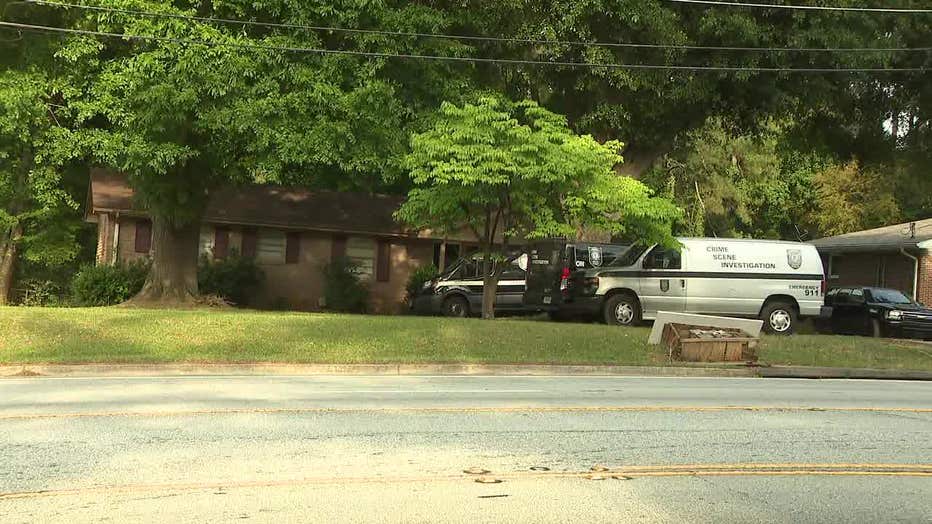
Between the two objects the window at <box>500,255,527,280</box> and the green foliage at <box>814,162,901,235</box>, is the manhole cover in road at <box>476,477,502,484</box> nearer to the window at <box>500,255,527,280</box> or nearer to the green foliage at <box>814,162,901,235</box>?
the window at <box>500,255,527,280</box>

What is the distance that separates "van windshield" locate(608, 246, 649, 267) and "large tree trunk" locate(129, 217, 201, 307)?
11600 mm

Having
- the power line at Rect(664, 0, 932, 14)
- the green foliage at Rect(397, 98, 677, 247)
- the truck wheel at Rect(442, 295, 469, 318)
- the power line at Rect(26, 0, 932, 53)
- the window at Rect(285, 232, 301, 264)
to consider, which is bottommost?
the truck wheel at Rect(442, 295, 469, 318)

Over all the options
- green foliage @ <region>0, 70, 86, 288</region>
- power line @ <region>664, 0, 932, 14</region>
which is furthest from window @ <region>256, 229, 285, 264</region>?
power line @ <region>664, 0, 932, 14</region>

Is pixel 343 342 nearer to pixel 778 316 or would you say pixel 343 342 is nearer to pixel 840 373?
pixel 840 373

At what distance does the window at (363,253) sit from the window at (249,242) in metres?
3.27

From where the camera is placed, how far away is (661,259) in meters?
19.7

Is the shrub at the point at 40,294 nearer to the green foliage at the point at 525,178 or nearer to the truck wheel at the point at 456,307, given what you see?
the truck wheel at the point at 456,307

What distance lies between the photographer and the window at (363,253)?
98.1 feet

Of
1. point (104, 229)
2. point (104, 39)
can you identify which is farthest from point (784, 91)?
point (104, 229)

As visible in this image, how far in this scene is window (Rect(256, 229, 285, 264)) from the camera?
2895 centimetres

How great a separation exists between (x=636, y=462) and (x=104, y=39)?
1820 centimetres

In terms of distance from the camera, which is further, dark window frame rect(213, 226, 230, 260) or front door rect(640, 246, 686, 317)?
dark window frame rect(213, 226, 230, 260)

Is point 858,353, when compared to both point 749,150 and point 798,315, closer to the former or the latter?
point 798,315

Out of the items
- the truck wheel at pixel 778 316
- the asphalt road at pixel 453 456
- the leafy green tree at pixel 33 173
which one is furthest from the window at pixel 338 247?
the asphalt road at pixel 453 456
